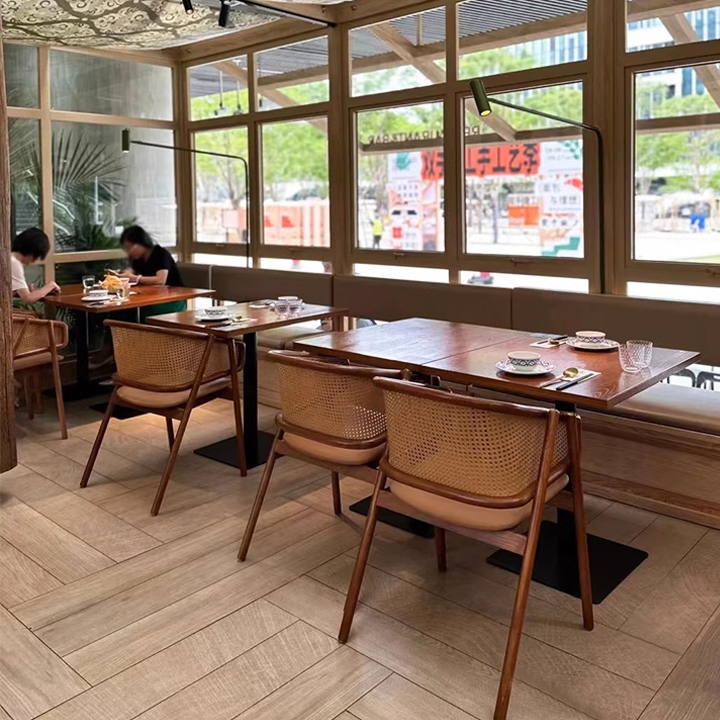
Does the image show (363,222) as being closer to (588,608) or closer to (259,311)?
(259,311)

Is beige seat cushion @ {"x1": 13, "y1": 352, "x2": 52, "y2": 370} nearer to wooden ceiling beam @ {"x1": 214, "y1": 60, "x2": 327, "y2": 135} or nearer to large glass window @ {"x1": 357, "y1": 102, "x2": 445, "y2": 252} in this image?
large glass window @ {"x1": 357, "y1": 102, "x2": 445, "y2": 252}

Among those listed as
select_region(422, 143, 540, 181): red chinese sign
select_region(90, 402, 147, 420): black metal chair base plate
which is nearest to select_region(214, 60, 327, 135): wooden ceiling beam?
select_region(422, 143, 540, 181): red chinese sign

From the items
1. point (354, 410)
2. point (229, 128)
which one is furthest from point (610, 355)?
point (229, 128)

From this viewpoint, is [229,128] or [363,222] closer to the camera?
[363,222]

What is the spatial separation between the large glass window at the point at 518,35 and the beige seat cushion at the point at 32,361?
303cm

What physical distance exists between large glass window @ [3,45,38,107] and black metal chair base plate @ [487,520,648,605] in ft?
15.6

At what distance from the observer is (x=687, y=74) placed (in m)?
3.81

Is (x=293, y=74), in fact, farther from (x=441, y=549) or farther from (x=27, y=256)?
(x=441, y=549)

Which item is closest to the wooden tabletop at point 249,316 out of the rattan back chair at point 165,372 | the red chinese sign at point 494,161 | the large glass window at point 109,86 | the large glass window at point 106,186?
the rattan back chair at point 165,372

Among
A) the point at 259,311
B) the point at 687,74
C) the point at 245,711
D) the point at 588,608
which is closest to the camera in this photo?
the point at 245,711

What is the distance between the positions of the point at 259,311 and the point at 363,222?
1474 millimetres

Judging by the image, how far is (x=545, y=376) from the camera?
2617 millimetres

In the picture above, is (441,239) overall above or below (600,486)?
above

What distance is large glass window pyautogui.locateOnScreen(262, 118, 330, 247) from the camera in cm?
558
